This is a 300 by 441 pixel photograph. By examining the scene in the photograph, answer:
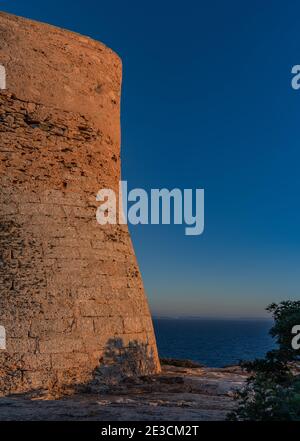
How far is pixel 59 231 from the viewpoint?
1071 centimetres

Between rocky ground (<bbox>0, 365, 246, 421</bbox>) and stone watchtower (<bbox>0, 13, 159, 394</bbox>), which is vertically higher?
stone watchtower (<bbox>0, 13, 159, 394</bbox>)

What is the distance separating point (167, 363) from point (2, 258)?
7.08 m

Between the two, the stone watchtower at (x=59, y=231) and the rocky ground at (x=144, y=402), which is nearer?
the rocky ground at (x=144, y=402)

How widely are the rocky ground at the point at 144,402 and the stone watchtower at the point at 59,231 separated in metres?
0.64

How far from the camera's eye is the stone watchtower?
31.9 ft

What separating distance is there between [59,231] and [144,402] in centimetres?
396

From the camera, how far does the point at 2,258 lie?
32.7 feet

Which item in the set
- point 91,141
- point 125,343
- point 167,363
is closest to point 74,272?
point 125,343

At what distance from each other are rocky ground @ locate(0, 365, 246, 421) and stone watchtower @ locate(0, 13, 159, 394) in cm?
64

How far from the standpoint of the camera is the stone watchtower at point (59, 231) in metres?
9.72

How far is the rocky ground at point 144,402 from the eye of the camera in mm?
6986

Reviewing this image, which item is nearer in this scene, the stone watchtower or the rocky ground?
the rocky ground

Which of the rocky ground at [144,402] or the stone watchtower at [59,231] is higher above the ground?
the stone watchtower at [59,231]

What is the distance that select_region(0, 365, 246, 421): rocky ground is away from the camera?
6986 millimetres
